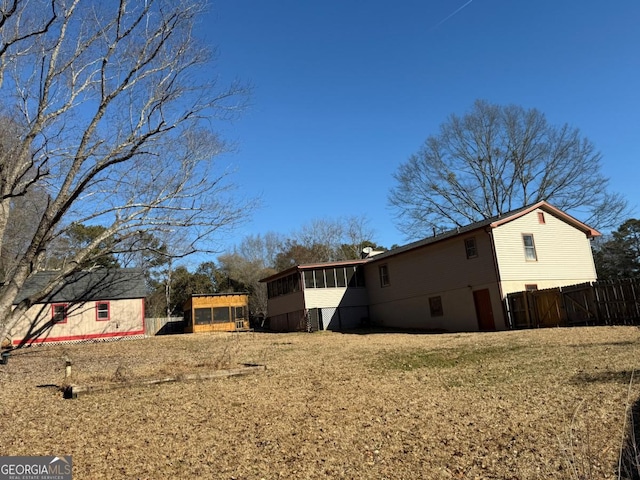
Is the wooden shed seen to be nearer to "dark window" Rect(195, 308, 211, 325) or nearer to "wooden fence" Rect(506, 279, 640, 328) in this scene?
"dark window" Rect(195, 308, 211, 325)

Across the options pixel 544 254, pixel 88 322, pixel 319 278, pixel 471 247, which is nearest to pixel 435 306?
pixel 471 247

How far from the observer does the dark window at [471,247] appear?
2258cm

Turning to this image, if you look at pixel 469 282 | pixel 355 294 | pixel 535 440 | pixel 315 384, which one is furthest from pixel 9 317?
pixel 355 294

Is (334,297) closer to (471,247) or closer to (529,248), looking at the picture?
(471,247)

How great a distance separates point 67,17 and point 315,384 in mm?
A: 10007

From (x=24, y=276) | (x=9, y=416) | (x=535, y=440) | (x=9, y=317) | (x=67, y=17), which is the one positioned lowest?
(x=535, y=440)

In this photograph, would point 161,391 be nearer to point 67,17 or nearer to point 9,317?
point 9,317

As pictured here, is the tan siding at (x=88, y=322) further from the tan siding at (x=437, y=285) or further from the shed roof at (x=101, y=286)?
the tan siding at (x=437, y=285)

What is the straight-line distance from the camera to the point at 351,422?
6.48m

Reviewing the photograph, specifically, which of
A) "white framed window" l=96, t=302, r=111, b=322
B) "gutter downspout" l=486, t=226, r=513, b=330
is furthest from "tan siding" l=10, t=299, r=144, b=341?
"gutter downspout" l=486, t=226, r=513, b=330

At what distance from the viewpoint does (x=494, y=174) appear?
36469 millimetres

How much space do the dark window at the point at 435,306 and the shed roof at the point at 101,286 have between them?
679 inches

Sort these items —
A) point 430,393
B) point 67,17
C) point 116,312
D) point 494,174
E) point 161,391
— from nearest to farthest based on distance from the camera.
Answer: point 430,393 → point 161,391 → point 67,17 → point 116,312 → point 494,174

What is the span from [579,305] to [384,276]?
11852 millimetres
